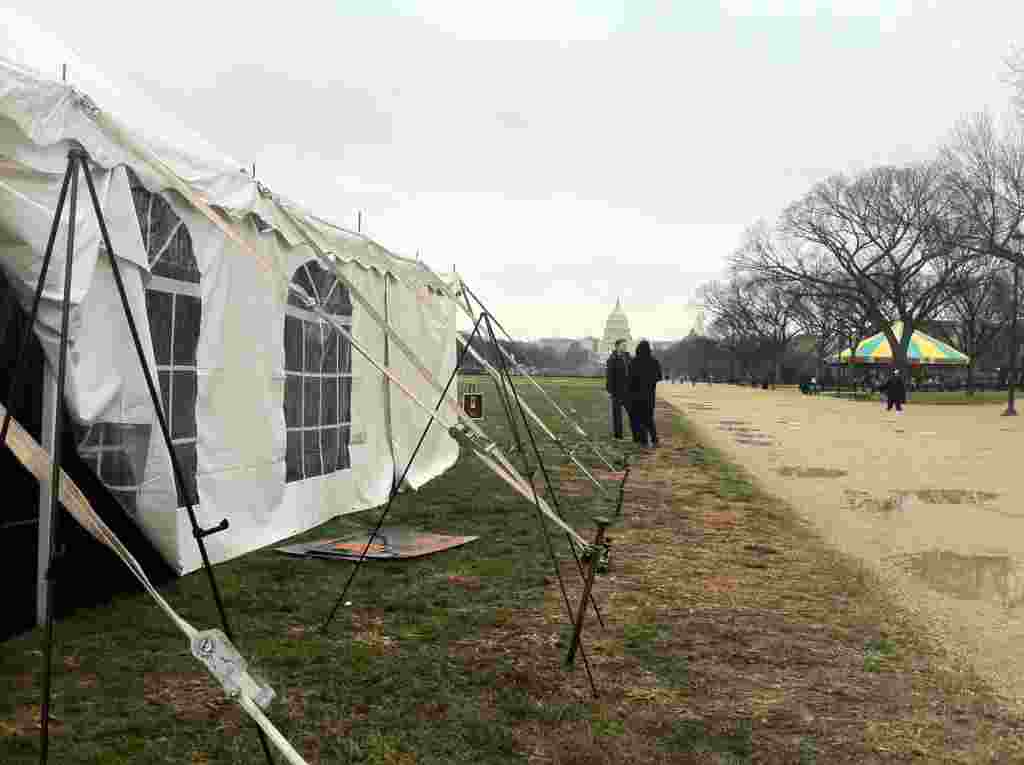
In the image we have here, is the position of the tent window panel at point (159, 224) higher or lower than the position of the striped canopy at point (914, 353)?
lower

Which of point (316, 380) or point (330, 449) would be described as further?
point (330, 449)

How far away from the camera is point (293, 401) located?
7363 mm

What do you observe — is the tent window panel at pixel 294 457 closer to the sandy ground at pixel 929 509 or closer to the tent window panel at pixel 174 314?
the tent window panel at pixel 174 314

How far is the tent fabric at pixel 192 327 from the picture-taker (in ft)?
13.9

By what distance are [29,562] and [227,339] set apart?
2.05 metres

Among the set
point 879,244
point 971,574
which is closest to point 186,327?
point 971,574

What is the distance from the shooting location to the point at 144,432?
208 inches

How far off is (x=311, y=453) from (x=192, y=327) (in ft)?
6.66

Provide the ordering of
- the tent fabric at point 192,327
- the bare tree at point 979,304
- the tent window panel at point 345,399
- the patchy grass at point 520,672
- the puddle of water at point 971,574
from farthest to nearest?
1. the bare tree at point 979,304
2. the tent window panel at point 345,399
3. the puddle of water at point 971,574
4. the tent fabric at point 192,327
5. the patchy grass at point 520,672

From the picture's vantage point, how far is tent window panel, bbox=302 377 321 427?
7.59 metres

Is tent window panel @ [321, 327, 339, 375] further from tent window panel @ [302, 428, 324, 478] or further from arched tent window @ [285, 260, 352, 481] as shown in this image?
tent window panel @ [302, 428, 324, 478]

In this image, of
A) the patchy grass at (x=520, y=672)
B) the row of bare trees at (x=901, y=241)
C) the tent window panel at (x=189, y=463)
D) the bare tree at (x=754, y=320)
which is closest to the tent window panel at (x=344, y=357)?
the patchy grass at (x=520, y=672)

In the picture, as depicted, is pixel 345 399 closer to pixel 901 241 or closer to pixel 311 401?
pixel 311 401

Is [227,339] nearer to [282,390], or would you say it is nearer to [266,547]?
[282,390]
